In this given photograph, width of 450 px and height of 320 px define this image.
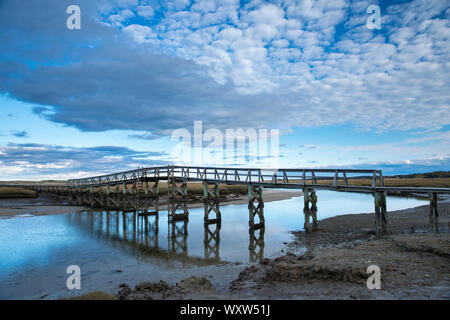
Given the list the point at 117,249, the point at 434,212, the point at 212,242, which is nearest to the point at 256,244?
the point at 212,242

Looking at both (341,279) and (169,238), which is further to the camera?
(169,238)

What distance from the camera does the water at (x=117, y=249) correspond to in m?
10.6

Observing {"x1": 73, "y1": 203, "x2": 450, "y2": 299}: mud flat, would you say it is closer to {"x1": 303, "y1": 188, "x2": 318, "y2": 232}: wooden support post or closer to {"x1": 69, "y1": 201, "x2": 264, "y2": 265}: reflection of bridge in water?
{"x1": 69, "y1": 201, "x2": 264, "y2": 265}: reflection of bridge in water

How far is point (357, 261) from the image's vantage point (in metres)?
9.00

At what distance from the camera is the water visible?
417 inches

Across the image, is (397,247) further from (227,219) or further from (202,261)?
(227,219)

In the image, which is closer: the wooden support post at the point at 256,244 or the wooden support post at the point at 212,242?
the wooden support post at the point at 256,244

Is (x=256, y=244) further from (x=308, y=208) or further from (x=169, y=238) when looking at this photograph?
(x=169, y=238)

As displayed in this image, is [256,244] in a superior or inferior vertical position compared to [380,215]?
inferior

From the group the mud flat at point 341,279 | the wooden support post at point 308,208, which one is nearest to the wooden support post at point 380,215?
the mud flat at point 341,279

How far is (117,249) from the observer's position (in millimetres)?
→ 15828
